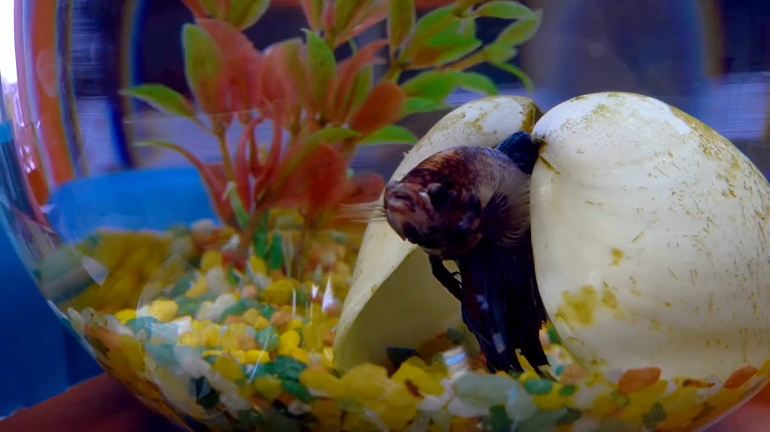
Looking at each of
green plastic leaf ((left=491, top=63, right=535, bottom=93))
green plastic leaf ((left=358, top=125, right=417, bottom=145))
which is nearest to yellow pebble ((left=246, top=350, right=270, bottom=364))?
green plastic leaf ((left=358, top=125, right=417, bottom=145))

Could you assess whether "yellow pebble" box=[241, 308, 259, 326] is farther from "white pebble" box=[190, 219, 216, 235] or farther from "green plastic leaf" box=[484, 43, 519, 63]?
"green plastic leaf" box=[484, 43, 519, 63]

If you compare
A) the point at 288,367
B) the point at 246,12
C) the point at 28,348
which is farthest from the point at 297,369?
the point at 28,348

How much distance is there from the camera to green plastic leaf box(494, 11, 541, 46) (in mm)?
558

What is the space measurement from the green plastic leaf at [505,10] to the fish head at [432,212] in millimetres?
207

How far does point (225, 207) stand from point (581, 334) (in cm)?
37

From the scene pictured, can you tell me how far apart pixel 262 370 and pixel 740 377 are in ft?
1.23

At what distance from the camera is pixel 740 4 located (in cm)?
59

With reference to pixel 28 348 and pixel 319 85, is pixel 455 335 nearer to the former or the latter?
pixel 319 85

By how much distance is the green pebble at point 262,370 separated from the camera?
455 mm

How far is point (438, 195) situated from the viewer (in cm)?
41

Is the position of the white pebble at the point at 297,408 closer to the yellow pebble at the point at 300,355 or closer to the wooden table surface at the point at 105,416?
the yellow pebble at the point at 300,355

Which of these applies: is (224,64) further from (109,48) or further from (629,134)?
(629,134)

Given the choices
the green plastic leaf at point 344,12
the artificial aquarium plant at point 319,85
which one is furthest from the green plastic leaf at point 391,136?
the green plastic leaf at point 344,12

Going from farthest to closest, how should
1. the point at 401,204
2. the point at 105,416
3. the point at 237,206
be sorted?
the point at 105,416
the point at 237,206
the point at 401,204
